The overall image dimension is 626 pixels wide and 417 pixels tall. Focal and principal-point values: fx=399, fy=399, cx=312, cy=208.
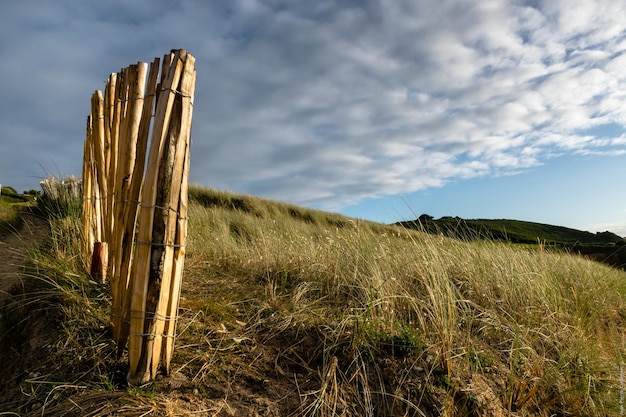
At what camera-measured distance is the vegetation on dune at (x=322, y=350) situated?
247cm

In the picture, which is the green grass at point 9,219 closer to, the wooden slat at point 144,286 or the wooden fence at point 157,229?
the wooden fence at point 157,229

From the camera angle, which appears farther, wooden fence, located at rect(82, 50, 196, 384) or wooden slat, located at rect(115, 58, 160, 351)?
wooden slat, located at rect(115, 58, 160, 351)

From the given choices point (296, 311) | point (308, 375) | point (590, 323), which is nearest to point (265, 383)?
point (308, 375)

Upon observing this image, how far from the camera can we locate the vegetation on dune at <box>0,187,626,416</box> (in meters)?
2.47

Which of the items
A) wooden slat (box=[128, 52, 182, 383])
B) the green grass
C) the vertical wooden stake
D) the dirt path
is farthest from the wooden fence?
the green grass

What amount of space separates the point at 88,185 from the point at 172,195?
2828 millimetres

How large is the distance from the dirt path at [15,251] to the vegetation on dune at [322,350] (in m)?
0.28

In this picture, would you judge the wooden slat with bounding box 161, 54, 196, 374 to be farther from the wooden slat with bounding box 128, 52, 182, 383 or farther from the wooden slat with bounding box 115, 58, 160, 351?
the wooden slat with bounding box 115, 58, 160, 351

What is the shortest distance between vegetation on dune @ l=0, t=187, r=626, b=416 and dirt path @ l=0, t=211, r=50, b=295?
28 cm

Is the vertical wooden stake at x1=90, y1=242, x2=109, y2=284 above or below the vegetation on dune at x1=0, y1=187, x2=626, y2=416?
above

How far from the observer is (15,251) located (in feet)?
16.0

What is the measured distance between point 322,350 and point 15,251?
422cm

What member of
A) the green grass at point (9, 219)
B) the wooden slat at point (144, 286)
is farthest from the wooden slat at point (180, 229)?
the green grass at point (9, 219)

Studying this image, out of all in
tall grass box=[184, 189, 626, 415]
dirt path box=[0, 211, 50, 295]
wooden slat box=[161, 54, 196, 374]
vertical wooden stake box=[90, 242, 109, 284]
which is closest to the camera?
wooden slat box=[161, 54, 196, 374]
